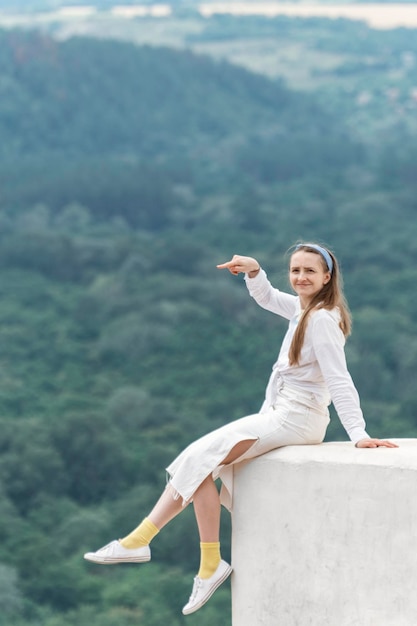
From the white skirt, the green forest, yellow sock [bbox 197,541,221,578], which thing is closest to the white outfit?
the white skirt

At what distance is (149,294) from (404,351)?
617 inches

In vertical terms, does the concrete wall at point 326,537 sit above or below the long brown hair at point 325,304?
below

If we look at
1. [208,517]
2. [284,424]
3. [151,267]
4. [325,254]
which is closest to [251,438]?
[284,424]

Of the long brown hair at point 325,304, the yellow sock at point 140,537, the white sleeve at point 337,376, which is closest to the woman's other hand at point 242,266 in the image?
the long brown hair at point 325,304

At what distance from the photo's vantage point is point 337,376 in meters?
2.86

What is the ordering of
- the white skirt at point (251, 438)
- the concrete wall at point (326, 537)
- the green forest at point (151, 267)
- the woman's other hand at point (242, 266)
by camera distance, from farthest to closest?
the green forest at point (151, 267) < the woman's other hand at point (242, 266) < the white skirt at point (251, 438) < the concrete wall at point (326, 537)

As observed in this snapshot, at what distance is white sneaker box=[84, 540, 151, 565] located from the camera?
114 inches

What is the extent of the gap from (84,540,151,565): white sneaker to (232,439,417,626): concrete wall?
0.20 m

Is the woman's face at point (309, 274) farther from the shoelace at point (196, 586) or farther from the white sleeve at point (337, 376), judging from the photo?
the shoelace at point (196, 586)

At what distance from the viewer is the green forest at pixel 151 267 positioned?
37.4m

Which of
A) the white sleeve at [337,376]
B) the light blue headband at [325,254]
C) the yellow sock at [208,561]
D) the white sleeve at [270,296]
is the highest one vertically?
the light blue headband at [325,254]

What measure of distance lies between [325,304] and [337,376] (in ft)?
0.62

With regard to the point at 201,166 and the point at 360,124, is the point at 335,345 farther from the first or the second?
the point at 360,124

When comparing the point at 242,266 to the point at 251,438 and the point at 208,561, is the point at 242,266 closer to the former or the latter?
the point at 251,438
